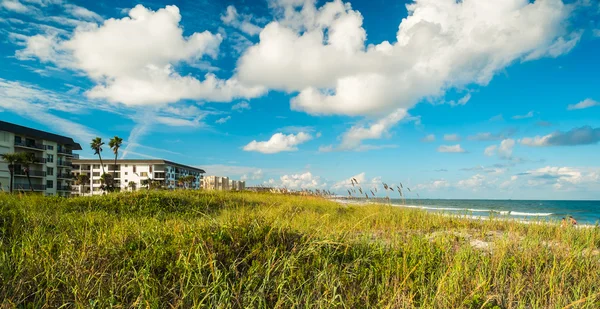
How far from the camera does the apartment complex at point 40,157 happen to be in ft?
173

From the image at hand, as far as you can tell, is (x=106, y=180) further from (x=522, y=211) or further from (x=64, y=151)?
(x=522, y=211)

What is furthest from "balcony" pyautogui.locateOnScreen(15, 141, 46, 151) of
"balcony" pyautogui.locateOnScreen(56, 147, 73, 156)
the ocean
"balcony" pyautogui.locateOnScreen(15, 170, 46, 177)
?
the ocean

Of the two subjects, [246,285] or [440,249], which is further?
[440,249]

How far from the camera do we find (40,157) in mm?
60094

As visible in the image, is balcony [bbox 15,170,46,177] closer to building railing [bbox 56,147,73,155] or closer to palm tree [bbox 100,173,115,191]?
building railing [bbox 56,147,73,155]

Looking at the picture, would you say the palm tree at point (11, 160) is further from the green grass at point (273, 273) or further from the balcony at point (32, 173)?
the green grass at point (273, 273)

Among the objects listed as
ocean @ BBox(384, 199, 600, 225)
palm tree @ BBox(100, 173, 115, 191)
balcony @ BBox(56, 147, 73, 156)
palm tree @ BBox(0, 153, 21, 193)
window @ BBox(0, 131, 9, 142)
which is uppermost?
window @ BBox(0, 131, 9, 142)

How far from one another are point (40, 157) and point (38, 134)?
13.0ft

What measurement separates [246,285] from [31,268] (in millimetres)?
2758

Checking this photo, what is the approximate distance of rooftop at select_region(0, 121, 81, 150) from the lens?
53522 mm

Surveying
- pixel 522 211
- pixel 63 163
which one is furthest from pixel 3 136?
pixel 522 211

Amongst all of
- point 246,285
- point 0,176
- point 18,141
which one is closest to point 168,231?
point 246,285

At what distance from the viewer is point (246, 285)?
4.20m

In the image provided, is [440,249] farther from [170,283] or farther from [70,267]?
[70,267]
